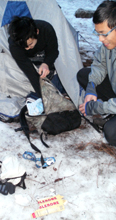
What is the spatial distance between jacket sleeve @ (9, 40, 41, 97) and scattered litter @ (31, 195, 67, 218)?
3.87 ft

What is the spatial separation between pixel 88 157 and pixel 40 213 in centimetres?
67

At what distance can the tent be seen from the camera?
7.64 feet

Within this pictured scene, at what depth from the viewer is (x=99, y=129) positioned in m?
2.21

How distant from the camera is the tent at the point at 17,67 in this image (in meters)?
2.33

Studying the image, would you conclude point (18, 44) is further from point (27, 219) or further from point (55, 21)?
point (27, 219)

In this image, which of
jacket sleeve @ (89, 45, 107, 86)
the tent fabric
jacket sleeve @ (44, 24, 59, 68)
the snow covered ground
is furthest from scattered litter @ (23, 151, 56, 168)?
the tent fabric

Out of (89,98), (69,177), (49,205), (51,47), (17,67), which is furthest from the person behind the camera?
(17,67)

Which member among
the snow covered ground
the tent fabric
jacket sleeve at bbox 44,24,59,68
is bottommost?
the snow covered ground

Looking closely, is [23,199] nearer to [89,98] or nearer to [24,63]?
[89,98]

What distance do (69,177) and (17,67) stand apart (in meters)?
1.39

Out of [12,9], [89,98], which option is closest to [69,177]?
[89,98]

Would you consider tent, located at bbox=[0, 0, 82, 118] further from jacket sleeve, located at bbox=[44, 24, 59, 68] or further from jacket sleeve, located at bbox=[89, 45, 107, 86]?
jacket sleeve, located at bbox=[89, 45, 107, 86]

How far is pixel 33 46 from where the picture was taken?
83.2 inches

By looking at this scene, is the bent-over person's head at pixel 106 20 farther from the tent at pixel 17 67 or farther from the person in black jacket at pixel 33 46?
the tent at pixel 17 67
